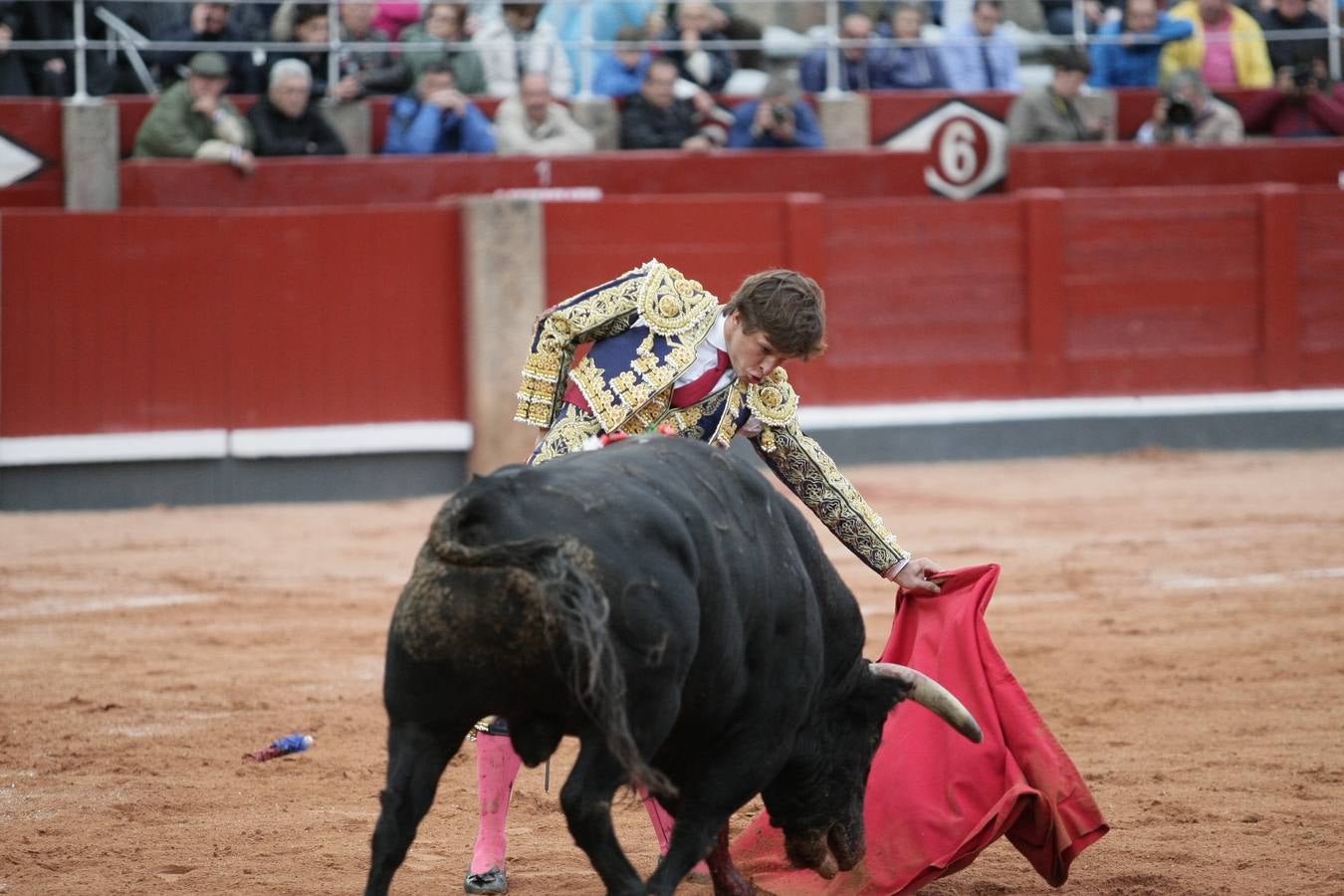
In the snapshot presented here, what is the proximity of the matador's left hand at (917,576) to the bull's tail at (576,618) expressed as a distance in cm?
108

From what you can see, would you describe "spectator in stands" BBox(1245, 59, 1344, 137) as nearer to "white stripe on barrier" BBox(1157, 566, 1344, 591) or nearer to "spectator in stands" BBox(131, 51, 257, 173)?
"white stripe on barrier" BBox(1157, 566, 1344, 591)

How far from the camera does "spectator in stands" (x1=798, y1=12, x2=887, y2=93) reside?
9.70 meters

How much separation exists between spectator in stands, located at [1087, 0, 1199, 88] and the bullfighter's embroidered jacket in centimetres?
738

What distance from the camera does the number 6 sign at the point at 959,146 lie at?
374 inches

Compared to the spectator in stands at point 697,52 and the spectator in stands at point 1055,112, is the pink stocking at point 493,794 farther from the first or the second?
the spectator in stands at point 1055,112

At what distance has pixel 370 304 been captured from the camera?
8219 millimetres

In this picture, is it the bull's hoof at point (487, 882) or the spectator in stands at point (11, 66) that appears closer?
the bull's hoof at point (487, 882)

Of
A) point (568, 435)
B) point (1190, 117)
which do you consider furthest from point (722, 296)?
point (568, 435)

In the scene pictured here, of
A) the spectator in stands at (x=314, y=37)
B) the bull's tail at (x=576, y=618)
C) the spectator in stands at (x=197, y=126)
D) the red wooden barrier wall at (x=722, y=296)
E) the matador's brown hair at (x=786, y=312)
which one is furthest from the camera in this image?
the spectator in stands at (x=314, y=37)

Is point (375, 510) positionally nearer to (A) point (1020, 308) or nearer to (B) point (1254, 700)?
(A) point (1020, 308)

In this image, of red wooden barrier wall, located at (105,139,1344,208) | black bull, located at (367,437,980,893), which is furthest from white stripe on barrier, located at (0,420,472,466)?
black bull, located at (367,437,980,893)

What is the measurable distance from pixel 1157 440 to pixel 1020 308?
1.02 m

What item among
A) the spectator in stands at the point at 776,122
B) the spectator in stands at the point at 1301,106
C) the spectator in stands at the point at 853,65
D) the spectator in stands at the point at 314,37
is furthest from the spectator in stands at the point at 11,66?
the spectator in stands at the point at 1301,106

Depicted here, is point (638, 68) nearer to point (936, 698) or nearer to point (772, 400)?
point (772, 400)
